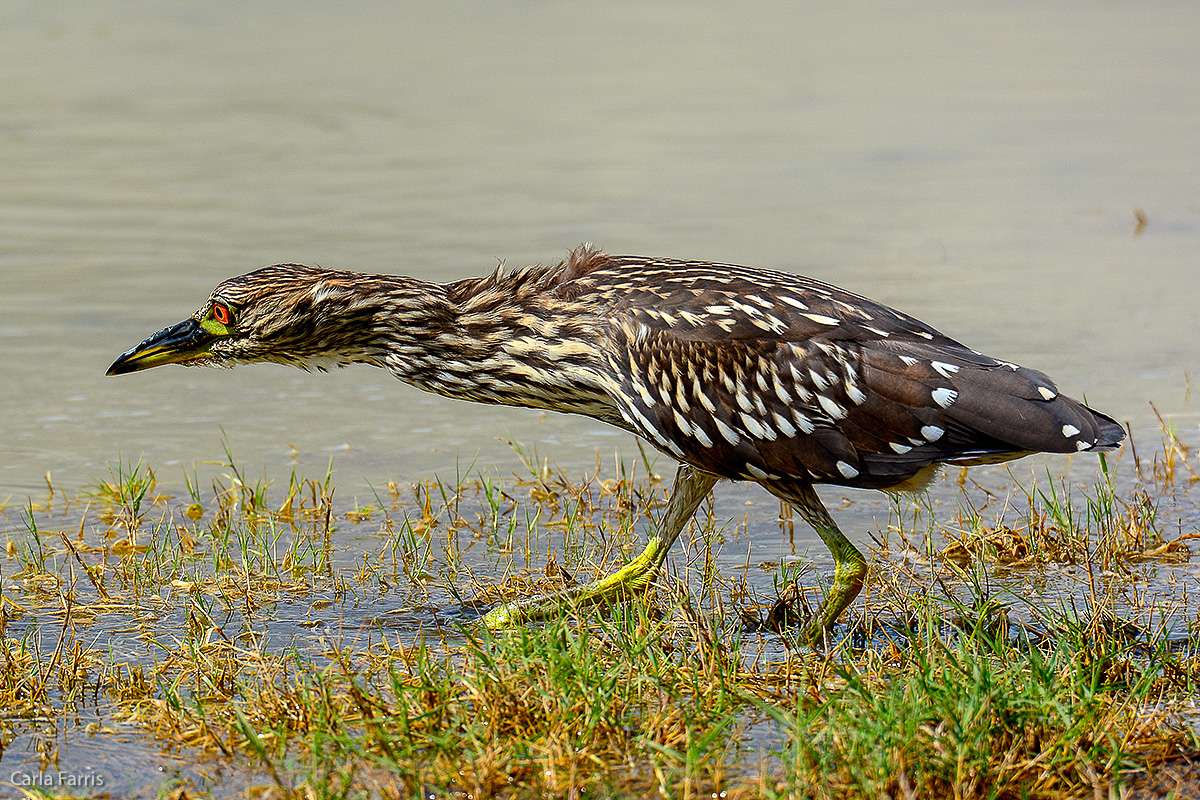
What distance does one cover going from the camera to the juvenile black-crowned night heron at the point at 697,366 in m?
4.96

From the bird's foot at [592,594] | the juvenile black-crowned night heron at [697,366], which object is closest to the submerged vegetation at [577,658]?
the bird's foot at [592,594]

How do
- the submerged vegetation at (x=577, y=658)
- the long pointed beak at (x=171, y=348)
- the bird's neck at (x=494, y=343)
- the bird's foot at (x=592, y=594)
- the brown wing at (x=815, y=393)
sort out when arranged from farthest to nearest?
the long pointed beak at (x=171, y=348) < the bird's neck at (x=494, y=343) < the bird's foot at (x=592, y=594) < the brown wing at (x=815, y=393) < the submerged vegetation at (x=577, y=658)

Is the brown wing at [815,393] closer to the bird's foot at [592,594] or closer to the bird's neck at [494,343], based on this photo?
the bird's neck at [494,343]

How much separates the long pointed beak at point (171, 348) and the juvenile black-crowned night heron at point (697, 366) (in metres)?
0.01

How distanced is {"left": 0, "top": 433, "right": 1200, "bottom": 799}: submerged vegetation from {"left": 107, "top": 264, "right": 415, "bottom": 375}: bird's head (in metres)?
0.67

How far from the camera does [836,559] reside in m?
5.19

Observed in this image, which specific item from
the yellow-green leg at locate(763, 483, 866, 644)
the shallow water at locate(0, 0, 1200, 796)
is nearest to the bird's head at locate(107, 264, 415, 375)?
the shallow water at locate(0, 0, 1200, 796)

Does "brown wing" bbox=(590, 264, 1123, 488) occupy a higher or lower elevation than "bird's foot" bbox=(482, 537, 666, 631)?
higher

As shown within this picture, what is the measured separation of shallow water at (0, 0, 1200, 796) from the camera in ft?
26.5

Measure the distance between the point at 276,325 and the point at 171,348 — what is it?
44 centimetres

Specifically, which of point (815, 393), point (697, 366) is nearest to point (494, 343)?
point (697, 366)

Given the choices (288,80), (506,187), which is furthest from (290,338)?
(288,80)

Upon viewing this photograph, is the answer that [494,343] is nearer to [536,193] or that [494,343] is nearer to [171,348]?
[171,348]

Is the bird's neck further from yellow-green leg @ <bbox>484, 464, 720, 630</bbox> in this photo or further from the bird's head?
yellow-green leg @ <bbox>484, 464, 720, 630</bbox>
